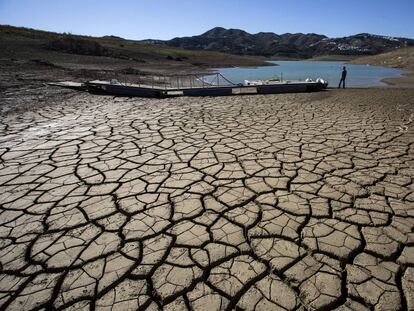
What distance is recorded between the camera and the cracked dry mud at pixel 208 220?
1979mm

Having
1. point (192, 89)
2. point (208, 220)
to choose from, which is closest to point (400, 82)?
point (192, 89)

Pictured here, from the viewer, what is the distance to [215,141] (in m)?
5.11

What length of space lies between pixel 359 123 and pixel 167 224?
5.36 meters

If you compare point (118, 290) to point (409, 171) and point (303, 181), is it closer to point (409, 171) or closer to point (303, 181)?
point (303, 181)

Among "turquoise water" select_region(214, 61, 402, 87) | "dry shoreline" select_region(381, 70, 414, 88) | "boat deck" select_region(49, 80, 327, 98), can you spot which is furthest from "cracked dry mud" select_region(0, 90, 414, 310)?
"turquoise water" select_region(214, 61, 402, 87)

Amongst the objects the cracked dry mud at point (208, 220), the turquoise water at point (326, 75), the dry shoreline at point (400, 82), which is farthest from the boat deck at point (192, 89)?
the dry shoreline at point (400, 82)

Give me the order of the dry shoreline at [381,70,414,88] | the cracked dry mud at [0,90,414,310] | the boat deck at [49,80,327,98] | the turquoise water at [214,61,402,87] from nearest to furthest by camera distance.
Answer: the cracked dry mud at [0,90,414,310], the boat deck at [49,80,327,98], the dry shoreline at [381,70,414,88], the turquoise water at [214,61,402,87]

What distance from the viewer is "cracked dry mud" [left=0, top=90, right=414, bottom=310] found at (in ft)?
6.49

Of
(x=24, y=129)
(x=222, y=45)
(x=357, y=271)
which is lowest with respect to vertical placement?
(x=357, y=271)

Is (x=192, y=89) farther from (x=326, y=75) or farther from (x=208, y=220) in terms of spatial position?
(x=326, y=75)

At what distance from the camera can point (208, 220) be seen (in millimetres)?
2762

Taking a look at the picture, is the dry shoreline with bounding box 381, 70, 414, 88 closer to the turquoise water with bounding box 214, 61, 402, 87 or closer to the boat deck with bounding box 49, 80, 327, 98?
the turquoise water with bounding box 214, 61, 402, 87


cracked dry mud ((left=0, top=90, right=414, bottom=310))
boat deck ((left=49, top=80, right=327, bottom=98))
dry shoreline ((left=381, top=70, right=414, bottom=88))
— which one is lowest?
cracked dry mud ((left=0, top=90, right=414, bottom=310))

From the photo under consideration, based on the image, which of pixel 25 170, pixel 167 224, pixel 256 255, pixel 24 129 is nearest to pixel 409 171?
pixel 256 255
